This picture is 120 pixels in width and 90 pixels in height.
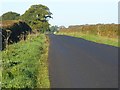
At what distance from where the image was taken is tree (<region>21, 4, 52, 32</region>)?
94.7 m

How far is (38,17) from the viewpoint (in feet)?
320

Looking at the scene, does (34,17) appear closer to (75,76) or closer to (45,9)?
(45,9)

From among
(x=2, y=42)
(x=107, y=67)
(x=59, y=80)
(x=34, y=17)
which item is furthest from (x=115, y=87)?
(x=34, y=17)

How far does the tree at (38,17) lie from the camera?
9469 centimetres

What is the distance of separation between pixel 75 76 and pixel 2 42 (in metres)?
11.5

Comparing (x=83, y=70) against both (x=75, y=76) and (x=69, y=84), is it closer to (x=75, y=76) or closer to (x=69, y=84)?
(x=75, y=76)

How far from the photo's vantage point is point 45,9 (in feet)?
333

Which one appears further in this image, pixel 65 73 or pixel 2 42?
pixel 2 42

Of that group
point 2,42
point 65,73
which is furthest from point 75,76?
point 2,42

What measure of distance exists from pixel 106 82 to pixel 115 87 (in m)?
1.07

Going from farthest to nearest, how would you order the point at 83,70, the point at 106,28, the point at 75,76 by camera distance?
the point at 106,28 < the point at 83,70 < the point at 75,76

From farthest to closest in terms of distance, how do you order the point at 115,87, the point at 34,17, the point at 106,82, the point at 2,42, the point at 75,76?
the point at 34,17, the point at 2,42, the point at 75,76, the point at 106,82, the point at 115,87

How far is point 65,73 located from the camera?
601 inches

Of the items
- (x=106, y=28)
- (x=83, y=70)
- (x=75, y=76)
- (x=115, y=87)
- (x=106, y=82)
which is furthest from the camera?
(x=106, y=28)
